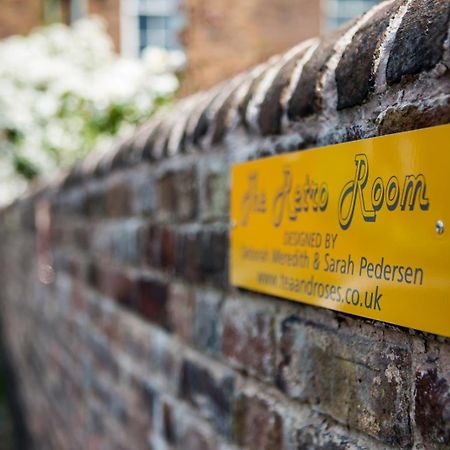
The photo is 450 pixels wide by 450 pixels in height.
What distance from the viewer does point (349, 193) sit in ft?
3.38

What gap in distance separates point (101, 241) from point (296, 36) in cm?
623

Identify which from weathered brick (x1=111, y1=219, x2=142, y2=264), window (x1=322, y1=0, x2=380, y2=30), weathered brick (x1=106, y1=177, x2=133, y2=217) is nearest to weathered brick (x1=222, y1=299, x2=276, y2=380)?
weathered brick (x1=111, y1=219, x2=142, y2=264)

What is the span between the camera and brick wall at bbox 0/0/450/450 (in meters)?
0.94

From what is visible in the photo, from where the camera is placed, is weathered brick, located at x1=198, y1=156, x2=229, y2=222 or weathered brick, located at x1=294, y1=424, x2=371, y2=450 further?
weathered brick, located at x1=198, y1=156, x2=229, y2=222

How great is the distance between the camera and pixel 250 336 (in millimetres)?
1399

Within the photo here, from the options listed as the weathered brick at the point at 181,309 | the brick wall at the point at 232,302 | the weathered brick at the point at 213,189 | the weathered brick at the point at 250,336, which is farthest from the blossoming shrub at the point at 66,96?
the weathered brick at the point at 250,336

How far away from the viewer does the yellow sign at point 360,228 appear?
854 mm

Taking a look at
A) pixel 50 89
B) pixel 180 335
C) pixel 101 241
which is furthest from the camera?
pixel 50 89

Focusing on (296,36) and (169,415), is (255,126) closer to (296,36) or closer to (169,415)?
(169,415)

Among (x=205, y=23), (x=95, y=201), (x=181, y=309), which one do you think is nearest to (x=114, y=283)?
(x=95, y=201)

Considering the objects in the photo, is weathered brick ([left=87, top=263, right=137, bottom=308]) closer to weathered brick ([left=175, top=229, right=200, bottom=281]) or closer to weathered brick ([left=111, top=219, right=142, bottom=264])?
weathered brick ([left=111, top=219, right=142, bottom=264])

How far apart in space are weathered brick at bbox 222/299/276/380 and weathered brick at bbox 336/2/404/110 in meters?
0.41

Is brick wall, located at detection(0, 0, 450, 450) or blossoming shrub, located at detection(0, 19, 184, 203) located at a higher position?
blossoming shrub, located at detection(0, 19, 184, 203)

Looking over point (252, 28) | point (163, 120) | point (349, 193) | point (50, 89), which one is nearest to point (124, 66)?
point (50, 89)
